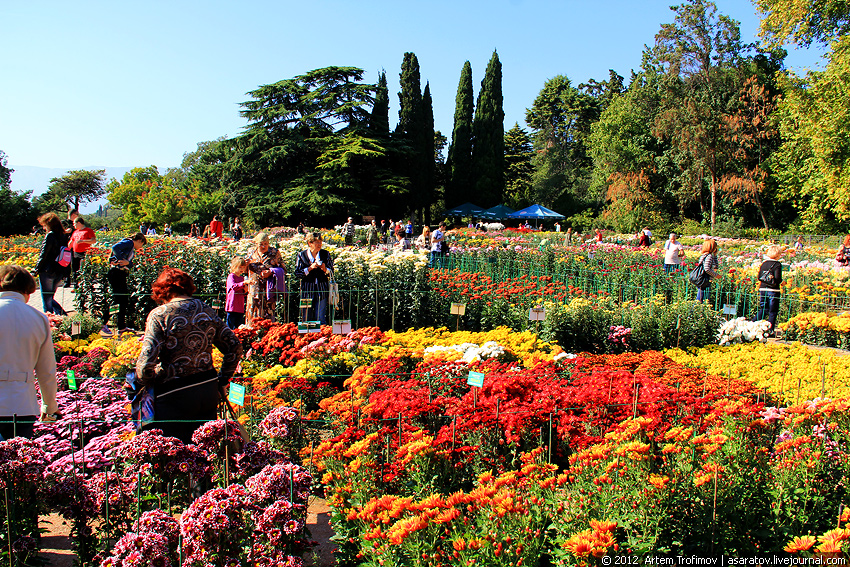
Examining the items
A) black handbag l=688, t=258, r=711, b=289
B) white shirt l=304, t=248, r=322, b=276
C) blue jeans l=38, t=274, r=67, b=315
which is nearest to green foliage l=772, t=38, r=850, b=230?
black handbag l=688, t=258, r=711, b=289

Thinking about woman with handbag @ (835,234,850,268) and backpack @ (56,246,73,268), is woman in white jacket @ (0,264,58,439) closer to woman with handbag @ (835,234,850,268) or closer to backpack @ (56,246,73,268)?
backpack @ (56,246,73,268)

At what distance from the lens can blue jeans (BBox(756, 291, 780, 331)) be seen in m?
8.82

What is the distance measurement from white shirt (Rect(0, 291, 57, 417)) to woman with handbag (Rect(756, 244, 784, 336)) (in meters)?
9.16

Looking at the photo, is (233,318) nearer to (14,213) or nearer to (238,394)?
(238,394)

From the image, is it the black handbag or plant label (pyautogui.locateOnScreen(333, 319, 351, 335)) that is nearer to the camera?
plant label (pyautogui.locateOnScreen(333, 319, 351, 335))

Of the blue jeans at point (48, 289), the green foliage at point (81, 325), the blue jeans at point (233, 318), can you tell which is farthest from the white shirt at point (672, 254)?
the blue jeans at point (48, 289)

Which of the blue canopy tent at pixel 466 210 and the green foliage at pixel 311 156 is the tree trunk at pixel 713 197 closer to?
the blue canopy tent at pixel 466 210

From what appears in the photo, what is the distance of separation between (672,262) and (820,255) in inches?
309

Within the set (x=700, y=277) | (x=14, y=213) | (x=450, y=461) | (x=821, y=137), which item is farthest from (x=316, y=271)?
(x=14, y=213)

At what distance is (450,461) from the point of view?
3436mm

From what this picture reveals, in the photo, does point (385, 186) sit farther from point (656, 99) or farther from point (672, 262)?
point (672, 262)

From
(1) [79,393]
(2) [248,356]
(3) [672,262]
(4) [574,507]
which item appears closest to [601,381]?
(4) [574,507]

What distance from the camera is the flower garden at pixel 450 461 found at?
248 centimetres

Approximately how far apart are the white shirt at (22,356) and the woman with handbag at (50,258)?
5096 mm
